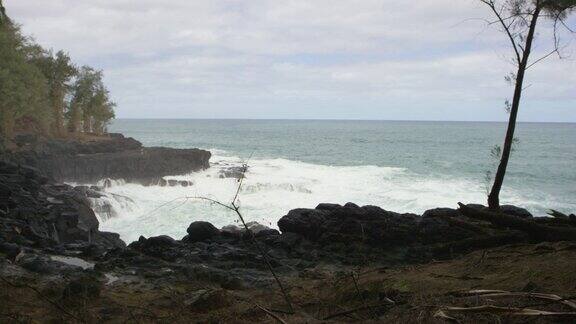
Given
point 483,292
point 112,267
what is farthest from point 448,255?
point 112,267

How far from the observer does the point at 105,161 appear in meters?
38.3

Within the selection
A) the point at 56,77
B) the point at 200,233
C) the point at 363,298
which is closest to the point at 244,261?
the point at 200,233

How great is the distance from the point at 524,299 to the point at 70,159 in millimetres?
36901

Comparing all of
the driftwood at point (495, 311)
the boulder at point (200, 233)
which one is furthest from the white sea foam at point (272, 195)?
the driftwood at point (495, 311)

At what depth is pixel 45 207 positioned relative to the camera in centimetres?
1800

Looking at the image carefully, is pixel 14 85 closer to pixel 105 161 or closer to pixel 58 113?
pixel 105 161

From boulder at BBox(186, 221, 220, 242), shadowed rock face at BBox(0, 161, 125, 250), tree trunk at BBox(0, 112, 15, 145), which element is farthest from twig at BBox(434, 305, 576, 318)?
tree trunk at BBox(0, 112, 15, 145)

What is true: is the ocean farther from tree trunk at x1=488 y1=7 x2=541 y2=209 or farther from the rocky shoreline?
tree trunk at x1=488 y1=7 x2=541 y2=209

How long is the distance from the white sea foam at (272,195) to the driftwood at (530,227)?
12.2 meters

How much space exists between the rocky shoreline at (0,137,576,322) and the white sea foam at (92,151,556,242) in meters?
6.65

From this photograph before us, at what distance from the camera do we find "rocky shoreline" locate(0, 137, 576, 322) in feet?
22.1

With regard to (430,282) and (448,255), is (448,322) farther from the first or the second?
(448,255)

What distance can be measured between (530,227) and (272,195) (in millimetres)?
23897

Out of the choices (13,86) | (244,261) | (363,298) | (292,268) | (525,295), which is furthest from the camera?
(13,86)
